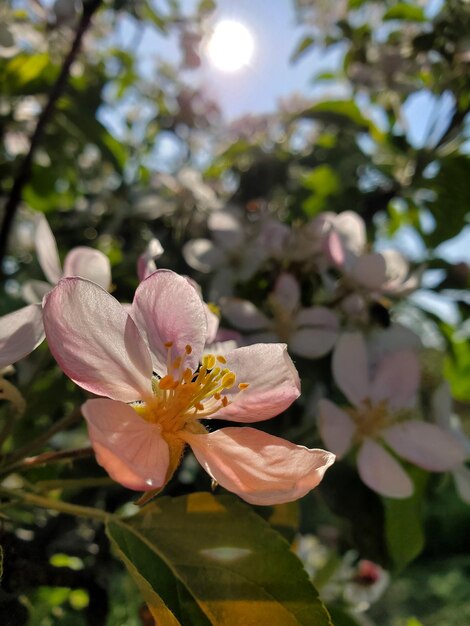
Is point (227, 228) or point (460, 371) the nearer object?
point (227, 228)

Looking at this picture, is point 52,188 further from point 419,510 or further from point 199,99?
point 419,510

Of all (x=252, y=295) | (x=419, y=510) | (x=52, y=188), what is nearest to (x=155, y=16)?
(x=52, y=188)

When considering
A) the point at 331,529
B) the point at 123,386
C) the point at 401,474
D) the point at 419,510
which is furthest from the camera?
the point at 331,529

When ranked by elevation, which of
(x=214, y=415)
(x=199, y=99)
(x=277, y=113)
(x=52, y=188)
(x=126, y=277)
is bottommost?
(x=214, y=415)

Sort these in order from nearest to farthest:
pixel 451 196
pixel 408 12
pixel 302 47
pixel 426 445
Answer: pixel 426 445 → pixel 451 196 → pixel 408 12 → pixel 302 47

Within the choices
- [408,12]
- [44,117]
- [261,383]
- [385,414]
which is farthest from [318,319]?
[408,12]

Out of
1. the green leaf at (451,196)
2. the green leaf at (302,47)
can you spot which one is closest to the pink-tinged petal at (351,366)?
the green leaf at (451,196)

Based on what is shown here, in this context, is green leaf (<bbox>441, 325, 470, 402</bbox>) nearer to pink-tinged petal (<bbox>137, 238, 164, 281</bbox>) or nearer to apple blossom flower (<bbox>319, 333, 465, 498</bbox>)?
apple blossom flower (<bbox>319, 333, 465, 498</bbox>)

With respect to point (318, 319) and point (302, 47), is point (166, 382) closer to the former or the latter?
point (318, 319)
